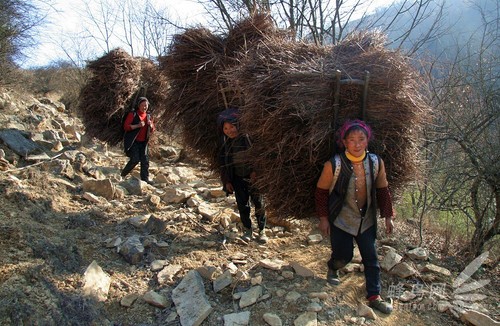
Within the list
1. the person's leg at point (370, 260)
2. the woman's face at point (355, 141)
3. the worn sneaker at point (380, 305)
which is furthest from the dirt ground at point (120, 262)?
the woman's face at point (355, 141)

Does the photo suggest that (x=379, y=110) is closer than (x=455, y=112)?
Yes

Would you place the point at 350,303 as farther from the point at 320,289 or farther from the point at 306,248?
the point at 306,248

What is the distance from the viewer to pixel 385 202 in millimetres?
2936

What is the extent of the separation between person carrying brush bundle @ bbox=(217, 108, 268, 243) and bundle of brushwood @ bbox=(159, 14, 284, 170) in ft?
0.97

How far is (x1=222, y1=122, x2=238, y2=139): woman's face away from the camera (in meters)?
3.68

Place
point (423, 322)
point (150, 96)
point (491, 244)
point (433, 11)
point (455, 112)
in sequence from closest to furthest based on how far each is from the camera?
1. point (423, 322)
2. point (491, 244)
3. point (455, 112)
4. point (433, 11)
5. point (150, 96)

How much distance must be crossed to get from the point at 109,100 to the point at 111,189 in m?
1.56

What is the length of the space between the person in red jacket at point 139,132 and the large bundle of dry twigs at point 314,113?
11.0ft

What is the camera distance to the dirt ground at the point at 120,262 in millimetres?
2758

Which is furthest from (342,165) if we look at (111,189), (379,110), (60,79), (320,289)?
(60,79)

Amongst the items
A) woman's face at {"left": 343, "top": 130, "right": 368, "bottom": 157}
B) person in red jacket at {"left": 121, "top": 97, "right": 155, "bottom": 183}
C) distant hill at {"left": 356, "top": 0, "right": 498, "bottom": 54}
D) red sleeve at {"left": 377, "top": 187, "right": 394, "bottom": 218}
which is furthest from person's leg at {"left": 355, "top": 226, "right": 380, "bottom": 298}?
person in red jacket at {"left": 121, "top": 97, "right": 155, "bottom": 183}

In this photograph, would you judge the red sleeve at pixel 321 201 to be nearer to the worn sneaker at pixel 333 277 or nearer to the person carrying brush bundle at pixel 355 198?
the person carrying brush bundle at pixel 355 198

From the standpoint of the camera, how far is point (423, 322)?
9.67 ft

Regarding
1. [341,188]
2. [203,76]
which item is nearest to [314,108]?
[341,188]
